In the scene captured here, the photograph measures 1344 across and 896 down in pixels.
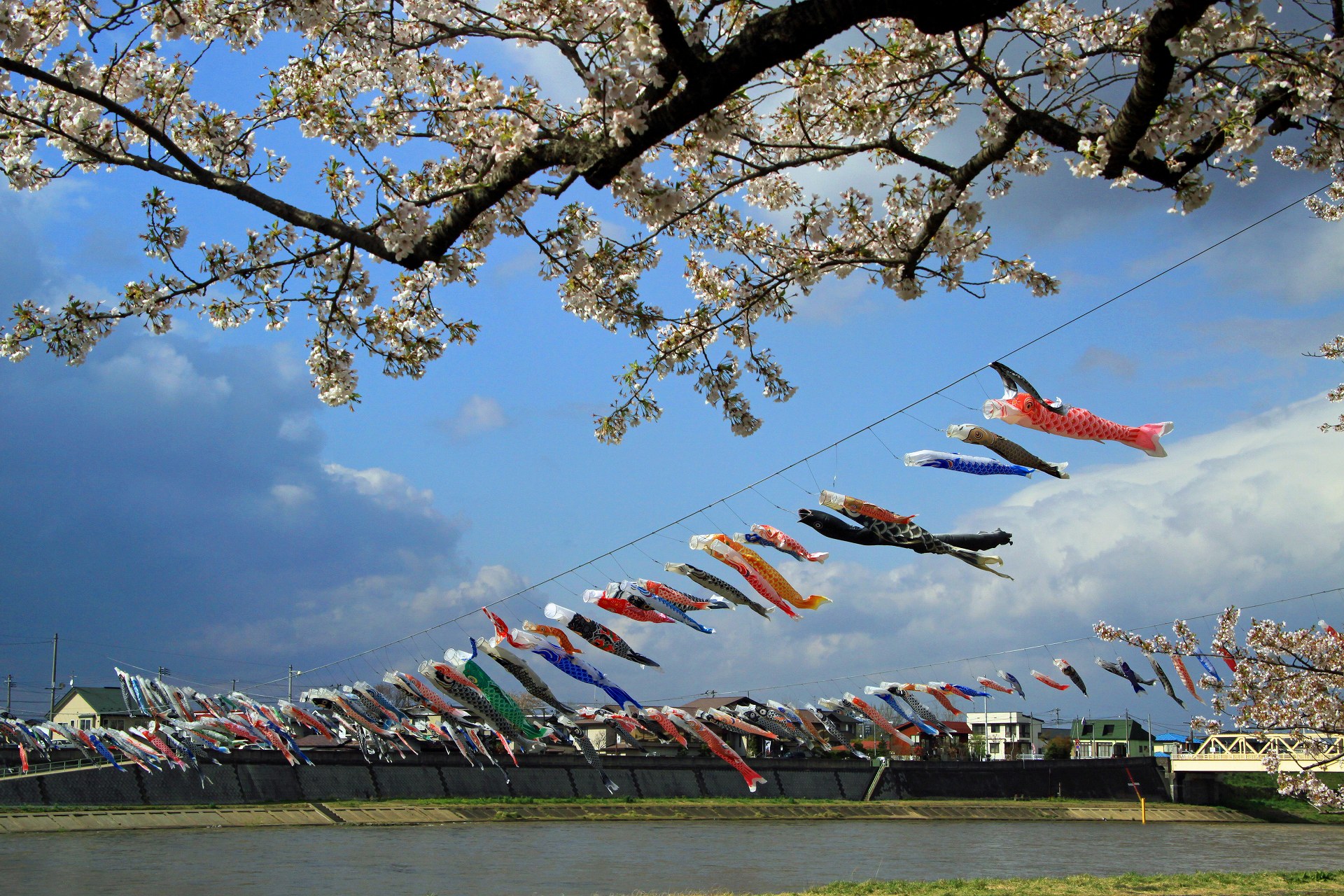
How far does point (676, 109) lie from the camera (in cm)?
564

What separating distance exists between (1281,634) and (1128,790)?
41116mm

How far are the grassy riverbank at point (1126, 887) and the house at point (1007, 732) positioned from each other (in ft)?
204

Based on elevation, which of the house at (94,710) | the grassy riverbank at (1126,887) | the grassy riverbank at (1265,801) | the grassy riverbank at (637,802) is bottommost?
the grassy riverbank at (1265,801)

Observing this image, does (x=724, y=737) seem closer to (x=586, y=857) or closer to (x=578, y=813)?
(x=578, y=813)

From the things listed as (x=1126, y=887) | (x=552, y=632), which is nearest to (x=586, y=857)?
(x=552, y=632)

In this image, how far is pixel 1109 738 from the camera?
275 feet

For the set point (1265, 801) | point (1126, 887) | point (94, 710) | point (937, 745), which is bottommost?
point (1265, 801)

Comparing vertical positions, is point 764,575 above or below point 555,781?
above

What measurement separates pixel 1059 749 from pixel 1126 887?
59.5 meters

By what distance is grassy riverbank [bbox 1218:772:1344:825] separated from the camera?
49.8 m

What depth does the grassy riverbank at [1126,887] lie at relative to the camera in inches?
473

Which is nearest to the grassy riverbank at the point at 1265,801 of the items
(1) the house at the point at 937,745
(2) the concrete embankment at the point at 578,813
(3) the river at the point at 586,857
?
(2) the concrete embankment at the point at 578,813

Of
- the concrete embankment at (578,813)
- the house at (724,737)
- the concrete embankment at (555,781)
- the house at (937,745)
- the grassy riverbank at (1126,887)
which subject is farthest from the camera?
the house at (937,745)

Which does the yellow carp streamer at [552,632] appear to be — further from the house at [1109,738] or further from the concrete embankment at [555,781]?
the house at [1109,738]
